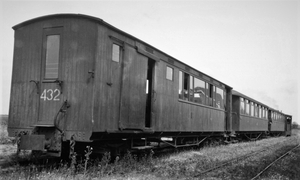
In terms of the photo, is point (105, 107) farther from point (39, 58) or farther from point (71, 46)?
point (39, 58)

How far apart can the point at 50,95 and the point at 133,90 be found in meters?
2.18

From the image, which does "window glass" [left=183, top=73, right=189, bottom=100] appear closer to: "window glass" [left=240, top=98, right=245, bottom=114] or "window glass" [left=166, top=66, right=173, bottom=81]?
"window glass" [left=166, top=66, right=173, bottom=81]

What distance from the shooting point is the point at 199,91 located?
11.9 metres

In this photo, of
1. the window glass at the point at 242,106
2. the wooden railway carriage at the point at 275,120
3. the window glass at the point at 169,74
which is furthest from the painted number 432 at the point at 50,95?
the wooden railway carriage at the point at 275,120

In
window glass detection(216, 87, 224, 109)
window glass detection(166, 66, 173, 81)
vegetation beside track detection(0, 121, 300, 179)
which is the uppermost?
window glass detection(166, 66, 173, 81)

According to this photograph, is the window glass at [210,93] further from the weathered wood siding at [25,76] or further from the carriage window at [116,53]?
the weathered wood siding at [25,76]

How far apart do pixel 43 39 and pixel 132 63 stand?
2.35 metres

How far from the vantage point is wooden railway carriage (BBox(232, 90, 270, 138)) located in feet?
57.5

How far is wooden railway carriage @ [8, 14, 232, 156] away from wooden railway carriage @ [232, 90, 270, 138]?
10.3 m

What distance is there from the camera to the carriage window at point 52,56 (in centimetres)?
679

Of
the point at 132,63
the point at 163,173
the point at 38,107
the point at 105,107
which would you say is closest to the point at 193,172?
the point at 163,173

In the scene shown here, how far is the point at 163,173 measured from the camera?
668 cm

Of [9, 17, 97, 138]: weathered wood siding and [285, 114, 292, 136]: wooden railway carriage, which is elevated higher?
[9, 17, 97, 138]: weathered wood siding

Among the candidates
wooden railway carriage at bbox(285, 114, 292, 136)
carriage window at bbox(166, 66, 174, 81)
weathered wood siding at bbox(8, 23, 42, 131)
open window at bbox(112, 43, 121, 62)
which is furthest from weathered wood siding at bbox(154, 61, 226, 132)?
wooden railway carriage at bbox(285, 114, 292, 136)
